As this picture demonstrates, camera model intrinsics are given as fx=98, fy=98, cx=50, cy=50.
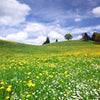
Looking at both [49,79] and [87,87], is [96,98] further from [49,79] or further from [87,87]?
[49,79]

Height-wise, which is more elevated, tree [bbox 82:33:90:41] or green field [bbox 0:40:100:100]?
tree [bbox 82:33:90:41]

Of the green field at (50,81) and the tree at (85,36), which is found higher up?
the tree at (85,36)

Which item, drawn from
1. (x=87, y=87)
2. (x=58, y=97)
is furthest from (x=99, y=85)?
(x=58, y=97)

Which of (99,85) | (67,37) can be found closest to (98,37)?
(67,37)

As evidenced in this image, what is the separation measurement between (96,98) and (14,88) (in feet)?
9.86

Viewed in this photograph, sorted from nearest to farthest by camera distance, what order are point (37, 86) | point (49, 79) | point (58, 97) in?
point (58, 97)
point (37, 86)
point (49, 79)

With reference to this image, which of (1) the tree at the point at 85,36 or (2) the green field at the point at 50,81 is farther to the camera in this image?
(1) the tree at the point at 85,36

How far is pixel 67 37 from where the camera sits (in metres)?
103

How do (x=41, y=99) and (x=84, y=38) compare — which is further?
(x=84, y=38)

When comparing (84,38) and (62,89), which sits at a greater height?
(84,38)

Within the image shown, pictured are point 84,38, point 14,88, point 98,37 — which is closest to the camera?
point 14,88

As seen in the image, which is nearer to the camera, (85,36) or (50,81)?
(50,81)

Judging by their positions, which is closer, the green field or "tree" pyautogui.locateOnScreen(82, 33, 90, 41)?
the green field

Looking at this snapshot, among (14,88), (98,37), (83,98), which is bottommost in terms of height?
(83,98)
